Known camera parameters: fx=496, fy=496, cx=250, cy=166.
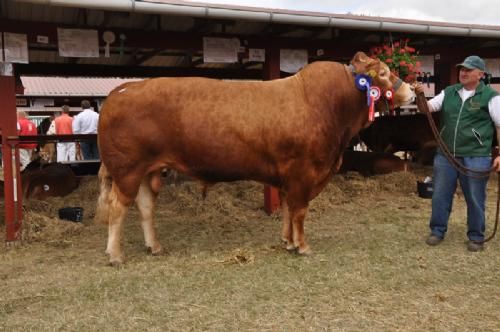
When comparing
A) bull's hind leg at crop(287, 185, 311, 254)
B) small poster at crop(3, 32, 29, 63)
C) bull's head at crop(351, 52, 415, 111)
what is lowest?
bull's hind leg at crop(287, 185, 311, 254)

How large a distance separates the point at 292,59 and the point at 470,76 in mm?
2660

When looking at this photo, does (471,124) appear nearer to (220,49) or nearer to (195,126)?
(195,126)

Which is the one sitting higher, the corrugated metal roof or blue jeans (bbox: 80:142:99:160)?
the corrugated metal roof

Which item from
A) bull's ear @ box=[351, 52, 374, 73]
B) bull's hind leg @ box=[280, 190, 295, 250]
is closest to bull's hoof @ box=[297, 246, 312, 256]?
bull's hind leg @ box=[280, 190, 295, 250]

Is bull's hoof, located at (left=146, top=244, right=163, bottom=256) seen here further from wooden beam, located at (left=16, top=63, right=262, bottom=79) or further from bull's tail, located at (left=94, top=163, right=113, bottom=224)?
wooden beam, located at (left=16, top=63, right=262, bottom=79)

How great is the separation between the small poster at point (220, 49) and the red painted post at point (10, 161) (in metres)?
2.28

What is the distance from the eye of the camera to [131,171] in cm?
470

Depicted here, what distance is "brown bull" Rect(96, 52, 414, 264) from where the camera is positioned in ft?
15.4

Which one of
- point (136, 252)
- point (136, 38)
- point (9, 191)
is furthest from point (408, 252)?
point (9, 191)

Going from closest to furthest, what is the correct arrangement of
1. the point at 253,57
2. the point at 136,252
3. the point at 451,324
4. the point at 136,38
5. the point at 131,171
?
the point at 451,324 < the point at 131,171 < the point at 136,252 < the point at 136,38 < the point at 253,57

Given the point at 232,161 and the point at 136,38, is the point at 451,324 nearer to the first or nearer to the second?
the point at 232,161

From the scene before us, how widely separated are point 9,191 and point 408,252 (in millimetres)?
4367

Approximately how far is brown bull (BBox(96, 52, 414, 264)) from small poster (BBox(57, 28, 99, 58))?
116 cm

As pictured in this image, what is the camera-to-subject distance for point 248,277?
169 inches
